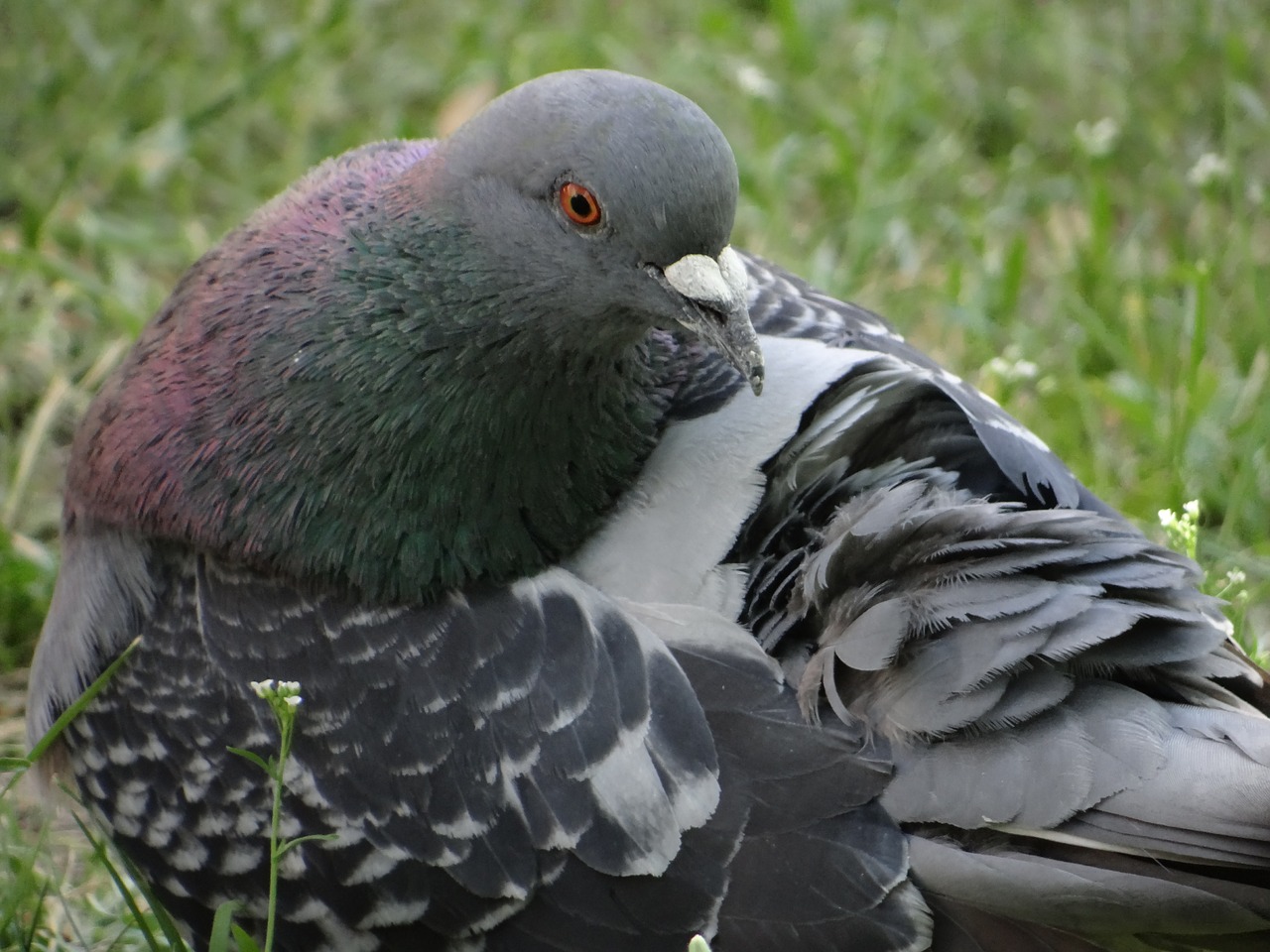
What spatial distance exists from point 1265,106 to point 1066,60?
35.7 inches

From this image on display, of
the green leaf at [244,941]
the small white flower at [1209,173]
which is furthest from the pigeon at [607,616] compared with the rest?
the small white flower at [1209,173]

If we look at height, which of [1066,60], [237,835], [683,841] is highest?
[1066,60]

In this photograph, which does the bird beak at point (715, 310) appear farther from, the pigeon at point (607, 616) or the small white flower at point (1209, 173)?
the small white flower at point (1209, 173)

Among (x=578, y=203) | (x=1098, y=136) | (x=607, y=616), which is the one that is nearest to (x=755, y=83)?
(x=1098, y=136)

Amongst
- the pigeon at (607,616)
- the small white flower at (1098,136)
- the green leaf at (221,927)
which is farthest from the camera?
the small white flower at (1098,136)

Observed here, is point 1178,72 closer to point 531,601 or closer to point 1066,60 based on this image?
point 1066,60

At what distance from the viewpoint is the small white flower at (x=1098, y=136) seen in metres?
6.34

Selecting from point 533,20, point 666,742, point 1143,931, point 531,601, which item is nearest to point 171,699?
point 531,601

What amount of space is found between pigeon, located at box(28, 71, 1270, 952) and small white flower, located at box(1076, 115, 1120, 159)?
112 inches

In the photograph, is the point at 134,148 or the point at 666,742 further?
the point at 134,148

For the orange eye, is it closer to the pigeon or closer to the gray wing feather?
the pigeon

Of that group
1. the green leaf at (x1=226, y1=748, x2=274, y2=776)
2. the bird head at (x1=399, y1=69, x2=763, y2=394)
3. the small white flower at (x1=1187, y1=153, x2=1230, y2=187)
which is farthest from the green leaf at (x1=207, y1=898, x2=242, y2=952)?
the small white flower at (x1=1187, y1=153, x2=1230, y2=187)

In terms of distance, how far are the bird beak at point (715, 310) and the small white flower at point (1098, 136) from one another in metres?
3.51

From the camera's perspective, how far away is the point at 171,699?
3.65 metres
